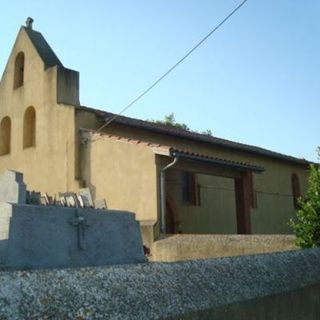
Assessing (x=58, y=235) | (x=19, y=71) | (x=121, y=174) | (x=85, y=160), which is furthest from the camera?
(x=19, y=71)

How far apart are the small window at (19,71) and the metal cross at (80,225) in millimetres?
13495

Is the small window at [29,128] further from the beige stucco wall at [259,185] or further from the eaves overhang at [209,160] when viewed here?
the eaves overhang at [209,160]

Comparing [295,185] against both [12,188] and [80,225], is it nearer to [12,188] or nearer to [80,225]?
[80,225]

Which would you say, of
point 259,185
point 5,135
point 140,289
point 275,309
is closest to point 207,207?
point 259,185

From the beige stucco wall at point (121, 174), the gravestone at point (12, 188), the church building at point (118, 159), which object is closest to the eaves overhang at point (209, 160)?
the church building at point (118, 159)

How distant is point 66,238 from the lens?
21.1 feet

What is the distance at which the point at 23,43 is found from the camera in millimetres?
18578

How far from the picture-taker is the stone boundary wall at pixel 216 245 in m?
9.77

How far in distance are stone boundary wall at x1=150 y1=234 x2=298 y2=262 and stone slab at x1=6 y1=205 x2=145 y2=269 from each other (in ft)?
11.5

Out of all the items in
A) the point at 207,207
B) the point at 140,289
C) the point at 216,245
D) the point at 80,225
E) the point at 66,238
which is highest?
the point at 207,207

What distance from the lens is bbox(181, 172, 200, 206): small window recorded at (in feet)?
61.2

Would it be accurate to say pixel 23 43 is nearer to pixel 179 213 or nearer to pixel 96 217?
pixel 179 213

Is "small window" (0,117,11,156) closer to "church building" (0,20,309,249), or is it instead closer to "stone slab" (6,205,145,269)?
"church building" (0,20,309,249)

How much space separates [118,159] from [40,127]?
14.6 ft
